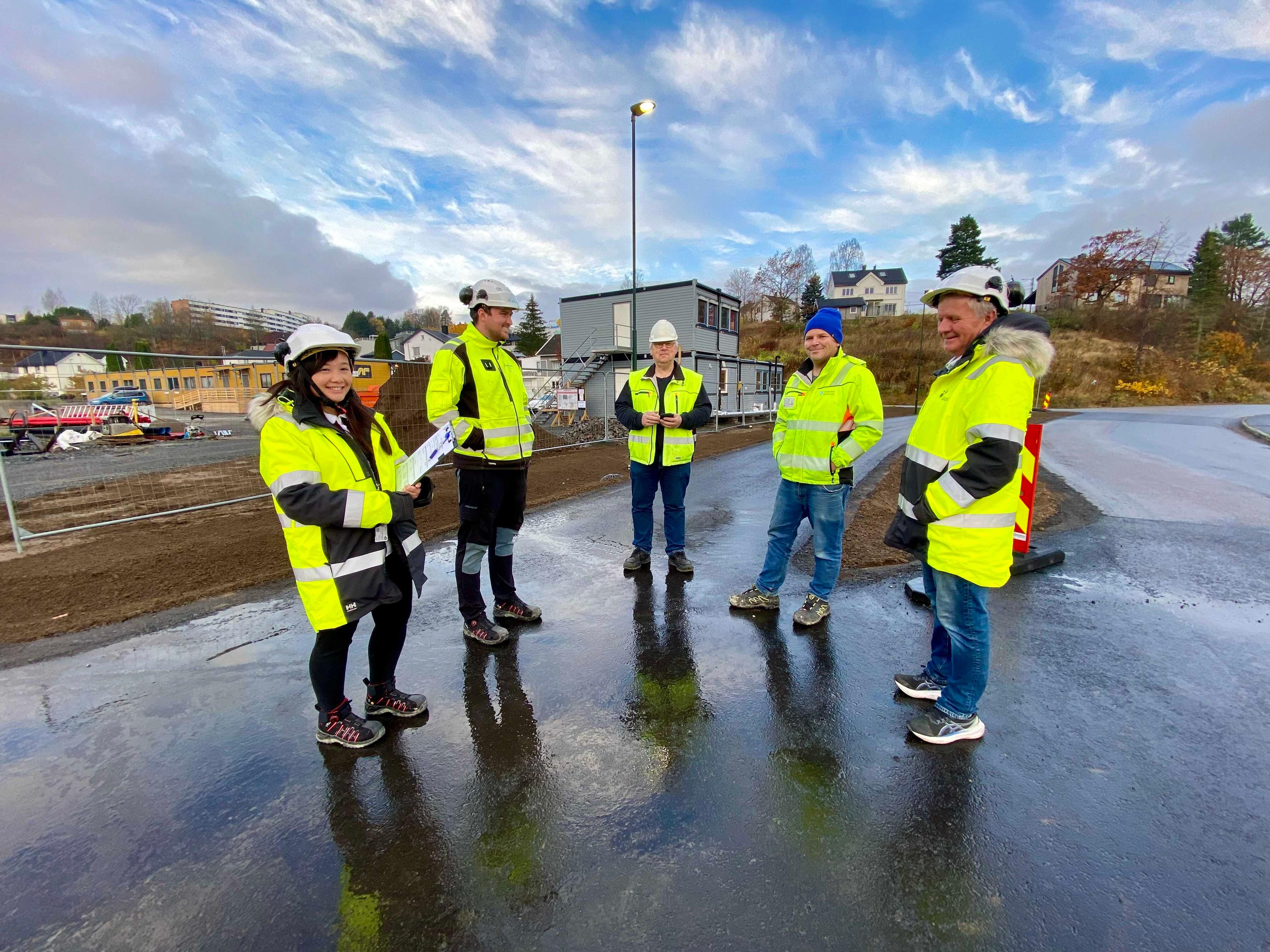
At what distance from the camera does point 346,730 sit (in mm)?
2557

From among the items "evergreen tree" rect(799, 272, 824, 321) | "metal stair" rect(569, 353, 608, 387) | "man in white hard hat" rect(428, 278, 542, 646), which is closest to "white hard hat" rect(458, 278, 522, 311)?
"man in white hard hat" rect(428, 278, 542, 646)

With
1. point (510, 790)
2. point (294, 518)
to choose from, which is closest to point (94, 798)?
point (294, 518)

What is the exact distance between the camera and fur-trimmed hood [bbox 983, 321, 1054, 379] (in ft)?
7.34

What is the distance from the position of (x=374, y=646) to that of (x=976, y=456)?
298 centimetres

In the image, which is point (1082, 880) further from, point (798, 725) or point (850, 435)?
point (850, 435)

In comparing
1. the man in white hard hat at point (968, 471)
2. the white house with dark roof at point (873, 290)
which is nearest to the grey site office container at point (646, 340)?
the man in white hard hat at point (968, 471)

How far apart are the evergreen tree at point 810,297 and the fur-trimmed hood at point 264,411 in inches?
2473

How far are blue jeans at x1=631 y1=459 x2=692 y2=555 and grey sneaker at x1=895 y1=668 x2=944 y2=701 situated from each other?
7.10 feet

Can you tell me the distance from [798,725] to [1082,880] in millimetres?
1130

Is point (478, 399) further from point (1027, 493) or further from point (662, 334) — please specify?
point (1027, 493)

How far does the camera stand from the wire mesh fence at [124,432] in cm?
592

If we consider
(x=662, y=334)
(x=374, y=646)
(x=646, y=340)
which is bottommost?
(x=374, y=646)

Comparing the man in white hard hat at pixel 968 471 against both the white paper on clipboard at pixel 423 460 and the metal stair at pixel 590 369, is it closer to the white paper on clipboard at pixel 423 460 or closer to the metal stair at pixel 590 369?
the white paper on clipboard at pixel 423 460

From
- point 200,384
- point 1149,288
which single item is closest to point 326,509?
point 200,384
